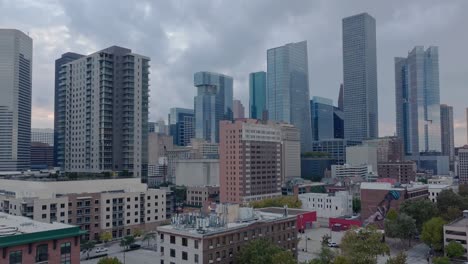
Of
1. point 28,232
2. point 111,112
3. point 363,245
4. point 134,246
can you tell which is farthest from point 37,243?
point 111,112

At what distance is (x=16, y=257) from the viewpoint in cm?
4412

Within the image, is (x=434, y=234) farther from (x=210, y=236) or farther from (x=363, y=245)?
(x=210, y=236)

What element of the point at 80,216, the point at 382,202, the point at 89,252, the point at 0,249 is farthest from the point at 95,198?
the point at 382,202

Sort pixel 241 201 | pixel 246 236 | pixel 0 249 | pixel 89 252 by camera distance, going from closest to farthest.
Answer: pixel 0 249 → pixel 246 236 → pixel 89 252 → pixel 241 201

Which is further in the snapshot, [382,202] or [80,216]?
[382,202]

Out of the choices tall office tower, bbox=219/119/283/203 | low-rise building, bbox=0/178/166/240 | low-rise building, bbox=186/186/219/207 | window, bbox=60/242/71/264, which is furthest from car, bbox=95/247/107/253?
low-rise building, bbox=186/186/219/207

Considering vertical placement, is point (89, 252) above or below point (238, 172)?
below

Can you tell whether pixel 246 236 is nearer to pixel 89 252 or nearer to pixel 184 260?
pixel 184 260

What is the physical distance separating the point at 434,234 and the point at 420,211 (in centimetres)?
1336

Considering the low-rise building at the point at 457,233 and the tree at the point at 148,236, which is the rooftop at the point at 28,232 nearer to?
the tree at the point at 148,236

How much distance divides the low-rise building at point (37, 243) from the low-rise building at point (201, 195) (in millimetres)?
100768

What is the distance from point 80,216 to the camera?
93.8 metres

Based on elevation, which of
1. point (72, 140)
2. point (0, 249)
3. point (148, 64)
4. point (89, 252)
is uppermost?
point (148, 64)

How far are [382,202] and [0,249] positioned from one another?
3515 inches
